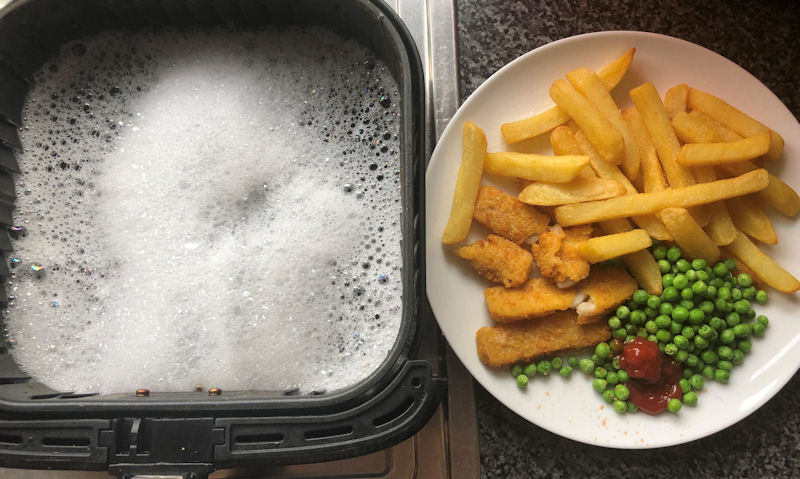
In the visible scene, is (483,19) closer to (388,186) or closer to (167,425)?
(388,186)

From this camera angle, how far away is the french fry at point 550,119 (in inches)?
50.6

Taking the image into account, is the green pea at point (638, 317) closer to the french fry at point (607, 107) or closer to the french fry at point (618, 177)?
the french fry at point (618, 177)

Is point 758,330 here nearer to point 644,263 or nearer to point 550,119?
point 644,263

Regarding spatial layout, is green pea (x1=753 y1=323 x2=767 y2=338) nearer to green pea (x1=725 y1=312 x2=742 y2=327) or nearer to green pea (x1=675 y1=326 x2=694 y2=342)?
green pea (x1=725 y1=312 x2=742 y2=327)

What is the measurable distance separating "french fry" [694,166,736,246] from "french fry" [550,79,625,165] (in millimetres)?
189

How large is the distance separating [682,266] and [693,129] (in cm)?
31

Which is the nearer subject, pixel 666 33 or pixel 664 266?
pixel 664 266

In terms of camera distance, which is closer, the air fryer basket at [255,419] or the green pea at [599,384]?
the air fryer basket at [255,419]

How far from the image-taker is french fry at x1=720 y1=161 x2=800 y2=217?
126 centimetres

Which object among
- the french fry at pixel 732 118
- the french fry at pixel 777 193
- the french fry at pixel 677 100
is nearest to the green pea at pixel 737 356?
the french fry at pixel 777 193

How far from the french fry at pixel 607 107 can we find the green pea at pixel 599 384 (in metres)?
0.47

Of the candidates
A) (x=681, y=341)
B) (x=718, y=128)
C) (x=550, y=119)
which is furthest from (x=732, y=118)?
A: (x=681, y=341)

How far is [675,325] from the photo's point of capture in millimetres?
1272

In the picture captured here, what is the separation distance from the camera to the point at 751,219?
128 centimetres
